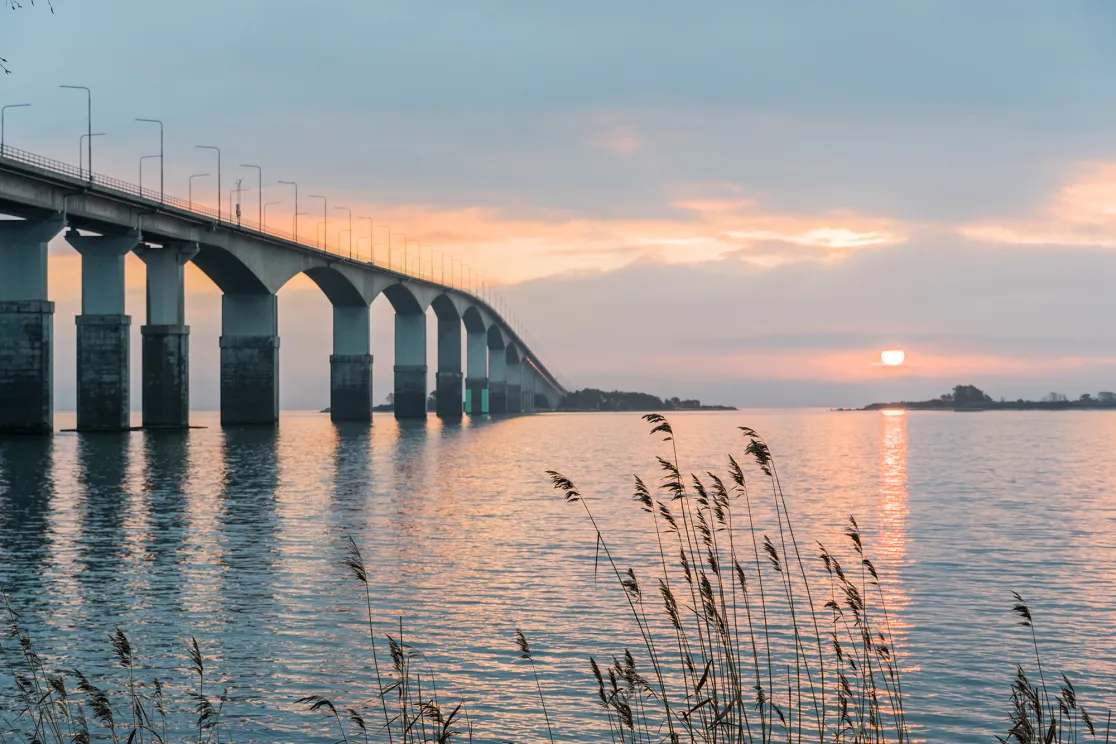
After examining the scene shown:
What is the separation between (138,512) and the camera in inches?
1182

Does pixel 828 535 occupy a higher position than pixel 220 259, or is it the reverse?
pixel 220 259

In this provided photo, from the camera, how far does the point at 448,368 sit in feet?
522

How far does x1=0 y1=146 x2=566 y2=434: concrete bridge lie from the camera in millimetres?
65438

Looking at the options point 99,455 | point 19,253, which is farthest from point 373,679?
point 19,253

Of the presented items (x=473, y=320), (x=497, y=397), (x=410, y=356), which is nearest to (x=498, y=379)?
(x=497, y=397)

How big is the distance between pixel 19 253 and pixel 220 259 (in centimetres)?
2478

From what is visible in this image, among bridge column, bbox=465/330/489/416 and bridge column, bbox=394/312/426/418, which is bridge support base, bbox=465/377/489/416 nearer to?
bridge column, bbox=465/330/489/416

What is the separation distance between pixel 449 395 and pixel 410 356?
2222 cm

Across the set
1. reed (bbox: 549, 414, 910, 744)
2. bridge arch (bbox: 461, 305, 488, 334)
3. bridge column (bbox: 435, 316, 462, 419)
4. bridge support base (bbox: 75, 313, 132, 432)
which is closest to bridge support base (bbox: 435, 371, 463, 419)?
bridge column (bbox: 435, 316, 462, 419)

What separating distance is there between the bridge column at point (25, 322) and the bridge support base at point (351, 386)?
53373 mm

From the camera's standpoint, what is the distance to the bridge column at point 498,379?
639 ft

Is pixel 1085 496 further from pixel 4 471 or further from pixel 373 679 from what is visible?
pixel 4 471

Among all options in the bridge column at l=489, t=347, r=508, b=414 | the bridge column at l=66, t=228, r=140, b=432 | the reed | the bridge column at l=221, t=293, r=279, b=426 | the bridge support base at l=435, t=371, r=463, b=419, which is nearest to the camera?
the reed

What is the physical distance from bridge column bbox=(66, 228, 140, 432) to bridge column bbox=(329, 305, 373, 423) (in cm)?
4292
